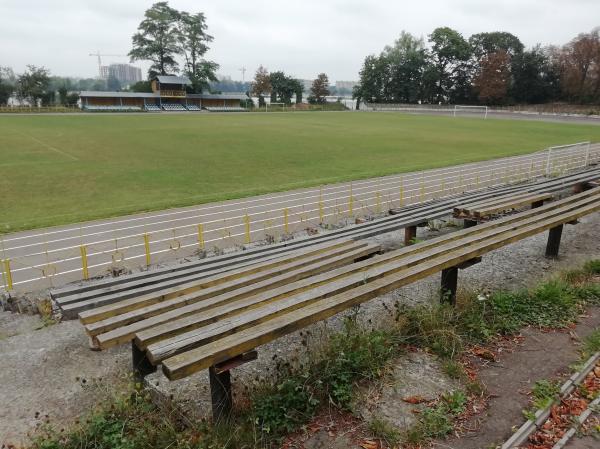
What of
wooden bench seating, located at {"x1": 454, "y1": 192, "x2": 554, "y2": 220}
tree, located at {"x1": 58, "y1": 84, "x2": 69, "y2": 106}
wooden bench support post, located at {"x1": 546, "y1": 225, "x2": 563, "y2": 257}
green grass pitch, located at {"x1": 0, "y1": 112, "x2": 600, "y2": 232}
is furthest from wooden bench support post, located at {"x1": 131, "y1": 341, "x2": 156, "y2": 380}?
tree, located at {"x1": 58, "y1": 84, "x2": 69, "y2": 106}

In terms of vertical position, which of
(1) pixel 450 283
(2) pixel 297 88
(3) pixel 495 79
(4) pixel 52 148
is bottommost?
(4) pixel 52 148

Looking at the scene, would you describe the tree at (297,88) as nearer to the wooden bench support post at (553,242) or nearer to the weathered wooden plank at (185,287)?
the wooden bench support post at (553,242)

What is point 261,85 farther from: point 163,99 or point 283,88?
point 163,99

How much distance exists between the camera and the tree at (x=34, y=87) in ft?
307

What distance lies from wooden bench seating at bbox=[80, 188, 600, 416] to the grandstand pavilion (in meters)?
91.3

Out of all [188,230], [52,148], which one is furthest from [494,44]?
[188,230]

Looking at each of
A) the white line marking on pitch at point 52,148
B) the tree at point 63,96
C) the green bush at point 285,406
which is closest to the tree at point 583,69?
the white line marking on pitch at point 52,148

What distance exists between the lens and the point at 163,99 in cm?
9681

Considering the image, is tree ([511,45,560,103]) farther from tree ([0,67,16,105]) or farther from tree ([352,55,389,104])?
tree ([0,67,16,105])

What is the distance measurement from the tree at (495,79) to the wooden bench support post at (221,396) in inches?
3986

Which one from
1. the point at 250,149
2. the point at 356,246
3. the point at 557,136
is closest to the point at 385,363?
the point at 356,246

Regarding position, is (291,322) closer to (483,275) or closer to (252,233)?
(483,275)

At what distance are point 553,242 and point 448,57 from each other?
4297 inches

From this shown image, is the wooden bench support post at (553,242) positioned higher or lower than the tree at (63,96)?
lower
